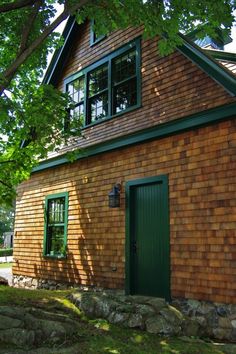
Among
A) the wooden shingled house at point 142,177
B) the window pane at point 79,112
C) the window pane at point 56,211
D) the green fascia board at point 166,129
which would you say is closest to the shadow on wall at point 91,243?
the wooden shingled house at point 142,177

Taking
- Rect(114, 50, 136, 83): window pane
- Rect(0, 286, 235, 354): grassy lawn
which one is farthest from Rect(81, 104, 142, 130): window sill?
Rect(0, 286, 235, 354): grassy lawn

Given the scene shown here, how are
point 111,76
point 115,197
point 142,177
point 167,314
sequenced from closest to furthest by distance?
point 167,314
point 142,177
point 115,197
point 111,76

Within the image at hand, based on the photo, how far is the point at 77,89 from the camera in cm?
1251

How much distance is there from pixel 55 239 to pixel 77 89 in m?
4.70

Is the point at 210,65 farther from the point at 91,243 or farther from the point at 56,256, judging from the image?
the point at 56,256

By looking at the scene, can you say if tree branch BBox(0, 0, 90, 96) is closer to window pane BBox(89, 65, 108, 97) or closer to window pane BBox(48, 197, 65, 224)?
window pane BBox(89, 65, 108, 97)

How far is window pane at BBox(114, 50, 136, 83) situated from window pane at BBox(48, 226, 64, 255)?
185 inches

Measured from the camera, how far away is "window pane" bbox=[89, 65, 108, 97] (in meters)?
11.2

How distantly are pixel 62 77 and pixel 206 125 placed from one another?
702 centimetres

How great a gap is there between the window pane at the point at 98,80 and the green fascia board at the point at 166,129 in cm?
188

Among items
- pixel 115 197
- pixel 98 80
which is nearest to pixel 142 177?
pixel 115 197

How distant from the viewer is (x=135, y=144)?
368 inches

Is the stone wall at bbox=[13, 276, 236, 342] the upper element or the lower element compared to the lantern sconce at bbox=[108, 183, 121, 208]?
lower

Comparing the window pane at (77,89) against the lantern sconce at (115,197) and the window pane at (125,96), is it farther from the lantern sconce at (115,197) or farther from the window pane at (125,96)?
the lantern sconce at (115,197)
